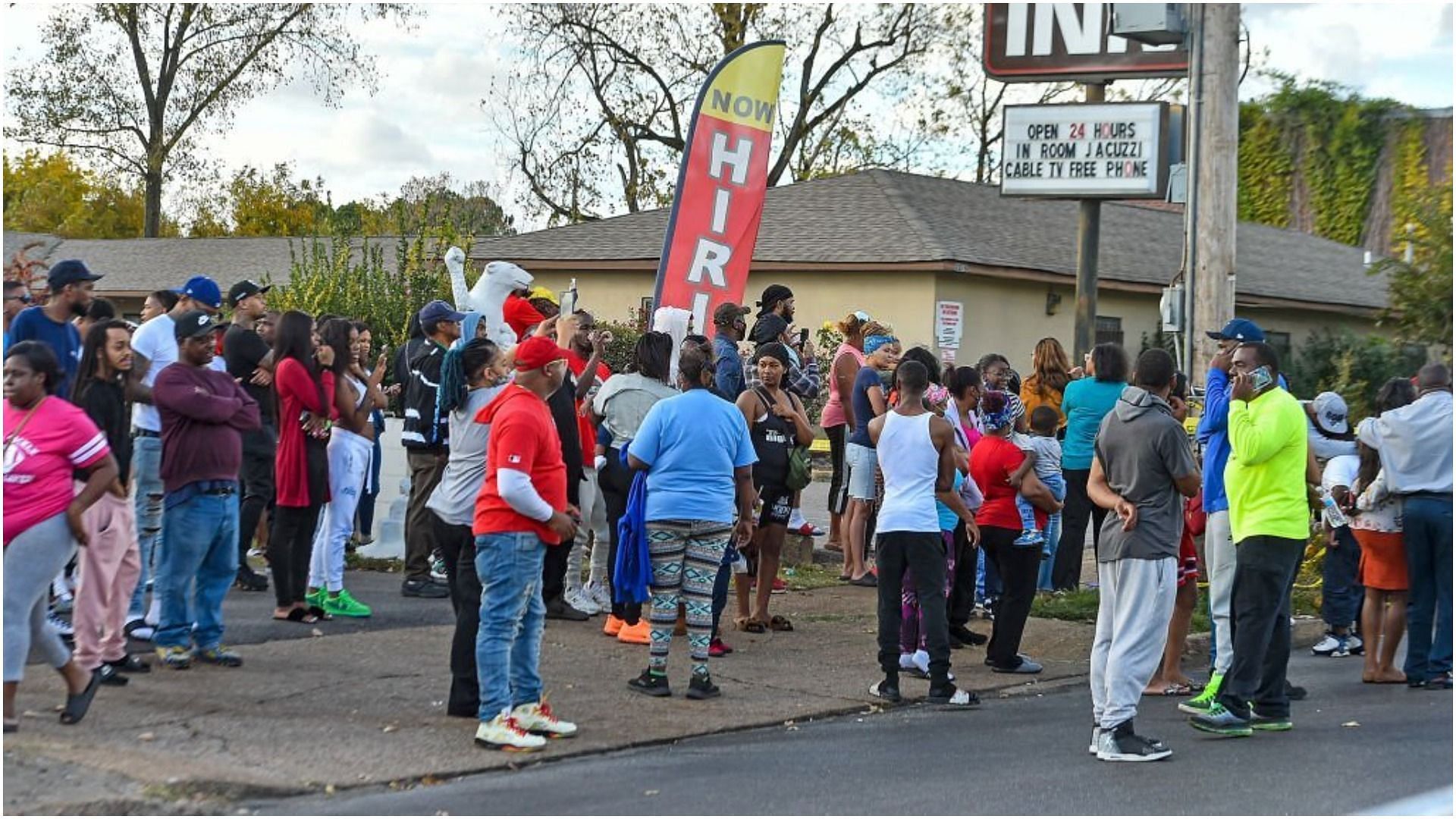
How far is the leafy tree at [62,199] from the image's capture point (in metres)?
54.1

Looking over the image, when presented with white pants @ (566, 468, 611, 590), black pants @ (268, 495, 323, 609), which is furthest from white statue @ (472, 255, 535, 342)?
black pants @ (268, 495, 323, 609)

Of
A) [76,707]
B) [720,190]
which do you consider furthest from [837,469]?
[76,707]

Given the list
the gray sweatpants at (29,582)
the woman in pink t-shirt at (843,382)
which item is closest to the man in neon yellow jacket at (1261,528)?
the woman in pink t-shirt at (843,382)

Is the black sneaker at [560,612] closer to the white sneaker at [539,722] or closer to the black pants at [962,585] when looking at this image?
the black pants at [962,585]

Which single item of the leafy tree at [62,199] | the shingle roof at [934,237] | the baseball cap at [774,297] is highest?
the leafy tree at [62,199]

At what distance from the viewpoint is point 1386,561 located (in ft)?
34.3

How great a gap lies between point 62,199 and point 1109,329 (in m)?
39.4

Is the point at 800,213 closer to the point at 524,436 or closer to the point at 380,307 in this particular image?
the point at 380,307

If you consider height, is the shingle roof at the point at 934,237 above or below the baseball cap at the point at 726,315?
above

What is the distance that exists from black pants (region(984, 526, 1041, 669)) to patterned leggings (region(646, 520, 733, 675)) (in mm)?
1928

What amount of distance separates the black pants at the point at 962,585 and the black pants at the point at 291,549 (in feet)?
13.5

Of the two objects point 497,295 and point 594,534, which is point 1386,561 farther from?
point 497,295

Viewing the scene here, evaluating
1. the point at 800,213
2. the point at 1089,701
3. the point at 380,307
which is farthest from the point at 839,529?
the point at 800,213

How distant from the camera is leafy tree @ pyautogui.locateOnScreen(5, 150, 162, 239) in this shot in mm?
54094
